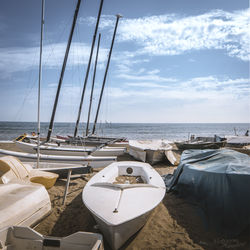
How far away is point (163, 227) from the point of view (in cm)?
428

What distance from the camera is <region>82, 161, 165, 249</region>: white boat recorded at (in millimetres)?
3137

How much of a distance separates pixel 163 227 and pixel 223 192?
1.77 m

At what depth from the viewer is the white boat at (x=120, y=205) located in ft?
10.3

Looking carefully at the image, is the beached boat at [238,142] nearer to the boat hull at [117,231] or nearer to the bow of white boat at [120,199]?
the bow of white boat at [120,199]

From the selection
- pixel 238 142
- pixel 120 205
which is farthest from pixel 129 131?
pixel 120 205

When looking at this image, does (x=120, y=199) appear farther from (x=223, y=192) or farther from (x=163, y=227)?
(x=223, y=192)

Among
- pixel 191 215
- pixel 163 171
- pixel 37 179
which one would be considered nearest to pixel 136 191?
pixel 191 215

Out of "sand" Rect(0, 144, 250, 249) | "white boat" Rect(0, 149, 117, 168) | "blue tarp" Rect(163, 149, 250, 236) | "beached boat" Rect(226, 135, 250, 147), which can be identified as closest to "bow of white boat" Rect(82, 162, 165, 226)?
"sand" Rect(0, 144, 250, 249)

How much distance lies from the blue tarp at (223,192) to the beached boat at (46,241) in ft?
10.4

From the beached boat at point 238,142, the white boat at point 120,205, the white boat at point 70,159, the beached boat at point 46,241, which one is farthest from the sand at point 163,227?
the beached boat at point 238,142

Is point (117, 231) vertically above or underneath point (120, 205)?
underneath

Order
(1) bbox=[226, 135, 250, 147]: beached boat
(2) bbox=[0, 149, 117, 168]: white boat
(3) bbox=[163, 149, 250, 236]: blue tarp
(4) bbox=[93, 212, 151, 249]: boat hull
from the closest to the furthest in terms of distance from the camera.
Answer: (4) bbox=[93, 212, 151, 249]: boat hull < (3) bbox=[163, 149, 250, 236]: blue tarp < (2) bbox=[0, 149, 117, 168]: white boat < (1) bbox=[226, 135, 250, 147]: beached boat

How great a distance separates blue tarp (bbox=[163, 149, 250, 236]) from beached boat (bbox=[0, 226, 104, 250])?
10.4 feet

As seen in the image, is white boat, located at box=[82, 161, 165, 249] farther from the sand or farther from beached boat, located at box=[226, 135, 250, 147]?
beached boat, located at box=[226, 135, 250, 147]
